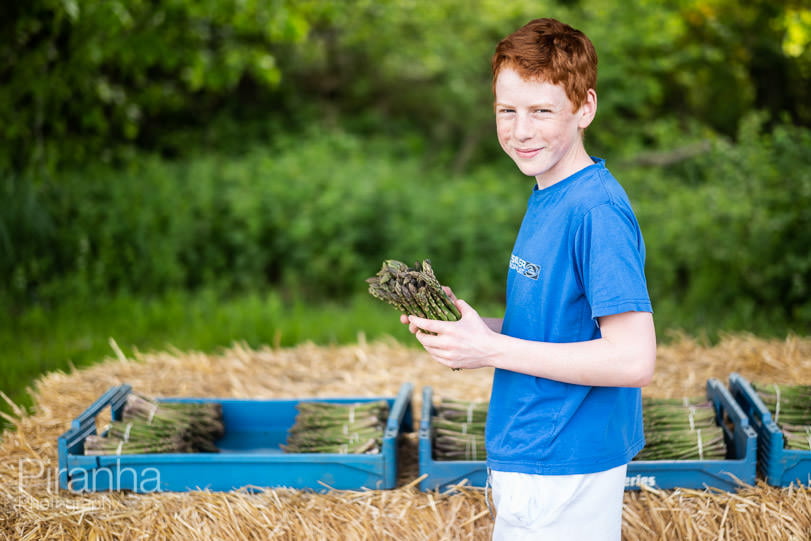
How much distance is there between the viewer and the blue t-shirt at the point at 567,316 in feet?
6.48

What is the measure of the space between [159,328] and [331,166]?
11.1 feet

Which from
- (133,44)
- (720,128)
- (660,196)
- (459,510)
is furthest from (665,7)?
(459,510)

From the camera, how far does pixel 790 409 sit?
3537 millimetres

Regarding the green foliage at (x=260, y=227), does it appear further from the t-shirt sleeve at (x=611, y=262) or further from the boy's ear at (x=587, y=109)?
the t-shirt sleeve at (x=611, y=262)

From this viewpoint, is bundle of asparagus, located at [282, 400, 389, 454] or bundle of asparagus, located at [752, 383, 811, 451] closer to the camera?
bundle of asparagus, located at [752, 383, 811, 451]

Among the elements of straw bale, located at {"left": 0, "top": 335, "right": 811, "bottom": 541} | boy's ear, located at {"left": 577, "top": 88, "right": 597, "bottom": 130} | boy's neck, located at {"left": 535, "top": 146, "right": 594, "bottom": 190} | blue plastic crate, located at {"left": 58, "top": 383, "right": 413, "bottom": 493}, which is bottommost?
straw bale, located at {"left": 0, "top": 335, "right": 811, "bottom": 541}

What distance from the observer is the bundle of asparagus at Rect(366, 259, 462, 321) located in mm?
2211

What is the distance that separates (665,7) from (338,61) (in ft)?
16.7

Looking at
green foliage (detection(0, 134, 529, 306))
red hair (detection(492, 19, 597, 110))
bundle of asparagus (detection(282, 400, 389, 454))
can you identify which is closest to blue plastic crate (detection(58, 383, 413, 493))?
bundle of asparagus (detection(282, 400, 389, 454))

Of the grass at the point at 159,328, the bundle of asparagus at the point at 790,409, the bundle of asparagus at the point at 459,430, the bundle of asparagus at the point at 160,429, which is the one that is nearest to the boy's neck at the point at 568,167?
the bundle of asparagus at the point at 459,430

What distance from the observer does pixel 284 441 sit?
3.94 m

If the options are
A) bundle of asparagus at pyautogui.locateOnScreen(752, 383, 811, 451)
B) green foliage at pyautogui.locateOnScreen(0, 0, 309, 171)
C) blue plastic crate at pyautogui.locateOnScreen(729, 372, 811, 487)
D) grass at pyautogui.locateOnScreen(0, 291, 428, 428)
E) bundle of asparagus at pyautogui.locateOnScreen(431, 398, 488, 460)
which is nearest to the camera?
blue plastic crate at pyautogui.locateOnScreen(729, 372, 811, 487)

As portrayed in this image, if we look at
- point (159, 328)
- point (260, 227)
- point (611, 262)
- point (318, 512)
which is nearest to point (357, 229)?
point (260, 227)

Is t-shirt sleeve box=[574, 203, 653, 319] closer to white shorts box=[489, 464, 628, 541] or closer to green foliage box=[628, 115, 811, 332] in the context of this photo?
white shorts box=[489, 464, 628, 541]
